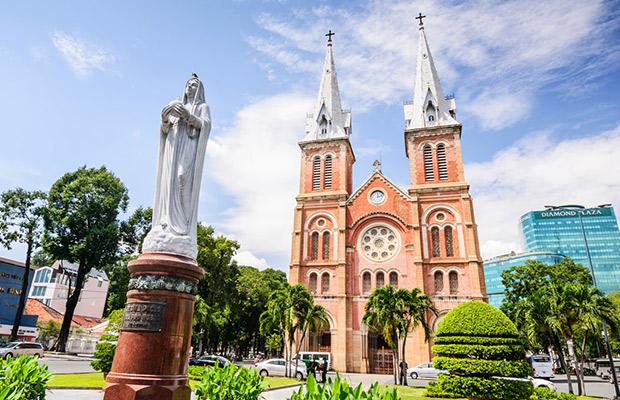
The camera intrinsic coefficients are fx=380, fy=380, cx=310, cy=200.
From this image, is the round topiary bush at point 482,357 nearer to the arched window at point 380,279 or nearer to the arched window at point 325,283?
the arched window at point 380,279

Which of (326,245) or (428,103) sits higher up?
(428,103)

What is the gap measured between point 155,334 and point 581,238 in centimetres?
12345

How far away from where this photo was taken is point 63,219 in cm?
2828

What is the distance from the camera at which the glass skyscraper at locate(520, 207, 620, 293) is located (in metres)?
96.5

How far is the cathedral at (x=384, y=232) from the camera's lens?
28234mm

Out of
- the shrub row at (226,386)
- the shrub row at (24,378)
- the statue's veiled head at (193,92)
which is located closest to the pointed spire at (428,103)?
the statue's veiled head at (193,92)

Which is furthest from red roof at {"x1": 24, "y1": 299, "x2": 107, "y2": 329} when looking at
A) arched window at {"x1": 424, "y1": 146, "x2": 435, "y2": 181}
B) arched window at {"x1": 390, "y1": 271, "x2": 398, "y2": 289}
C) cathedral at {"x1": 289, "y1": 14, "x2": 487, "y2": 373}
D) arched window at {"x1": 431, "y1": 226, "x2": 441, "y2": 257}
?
arched window at {"x1": 424, "y1": 146, "x2": 435, "y2": 181}

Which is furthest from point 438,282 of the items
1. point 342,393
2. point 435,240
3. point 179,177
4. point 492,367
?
point 342,393

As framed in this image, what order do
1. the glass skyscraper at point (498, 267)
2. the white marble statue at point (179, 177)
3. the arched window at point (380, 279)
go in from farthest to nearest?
1. the glass skyscraper at point (498, 267)
2. the arched window at point (380, 279)
3. the white marble statue at point (179, 177)

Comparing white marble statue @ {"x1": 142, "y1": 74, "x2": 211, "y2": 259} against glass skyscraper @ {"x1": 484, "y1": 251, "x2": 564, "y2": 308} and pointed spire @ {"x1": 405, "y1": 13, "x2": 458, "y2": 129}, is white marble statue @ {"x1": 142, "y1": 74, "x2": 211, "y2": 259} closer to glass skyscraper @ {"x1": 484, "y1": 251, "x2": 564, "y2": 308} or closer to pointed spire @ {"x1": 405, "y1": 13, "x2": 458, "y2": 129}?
pointed spire @ {"x1": 405, "y1": 13, "x2": 458, "y2": 129}

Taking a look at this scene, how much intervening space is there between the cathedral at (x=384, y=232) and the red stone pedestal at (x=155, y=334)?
956 inches

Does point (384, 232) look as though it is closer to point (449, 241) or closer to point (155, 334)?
point (449, 241)

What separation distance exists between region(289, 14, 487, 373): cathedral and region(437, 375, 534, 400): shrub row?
57.4ft

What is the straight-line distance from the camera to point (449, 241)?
29.7m
